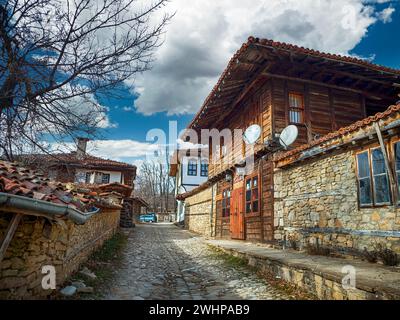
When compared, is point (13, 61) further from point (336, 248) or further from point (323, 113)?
point (323, 113)

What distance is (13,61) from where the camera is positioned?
455cm

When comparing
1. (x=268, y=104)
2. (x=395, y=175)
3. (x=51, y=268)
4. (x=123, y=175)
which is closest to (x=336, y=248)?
(x=395, y=175)

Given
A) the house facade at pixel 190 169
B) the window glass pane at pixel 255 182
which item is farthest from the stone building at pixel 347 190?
the house facade at pixel 190 169

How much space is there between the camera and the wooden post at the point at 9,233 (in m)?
3.33

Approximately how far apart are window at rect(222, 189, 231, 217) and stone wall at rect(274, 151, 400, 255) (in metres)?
4.16

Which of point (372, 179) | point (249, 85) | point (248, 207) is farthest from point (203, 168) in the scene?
point (372, 179)

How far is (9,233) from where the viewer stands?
3389 millimetres

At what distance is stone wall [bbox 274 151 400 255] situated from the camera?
A: 5.62m

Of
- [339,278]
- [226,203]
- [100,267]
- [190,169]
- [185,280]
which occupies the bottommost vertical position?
[185,280]

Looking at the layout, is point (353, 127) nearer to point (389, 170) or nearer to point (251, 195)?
point (389, 170)

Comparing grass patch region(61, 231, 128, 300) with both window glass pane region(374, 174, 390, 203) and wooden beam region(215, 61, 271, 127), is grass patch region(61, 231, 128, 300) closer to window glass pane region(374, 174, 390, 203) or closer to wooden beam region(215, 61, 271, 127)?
window glass pane region(374, 174, 390, 203)

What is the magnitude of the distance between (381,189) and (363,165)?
65 cm

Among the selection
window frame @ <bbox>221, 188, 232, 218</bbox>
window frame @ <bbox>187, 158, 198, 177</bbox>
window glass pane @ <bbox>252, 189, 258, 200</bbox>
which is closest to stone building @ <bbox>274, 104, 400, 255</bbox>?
window glass pane @ <bbox>252, 189, 258, 200</bbox>

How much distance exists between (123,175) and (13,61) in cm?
2156
